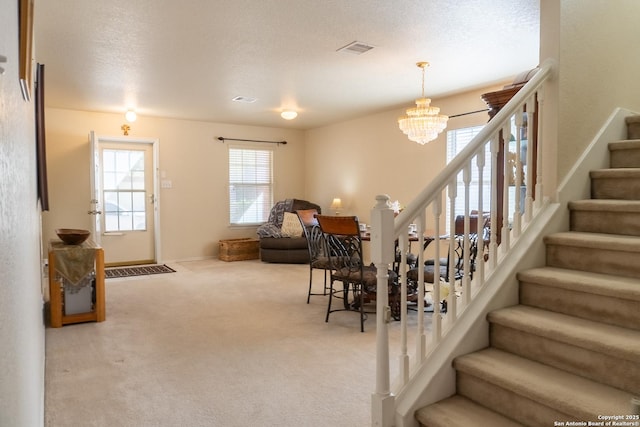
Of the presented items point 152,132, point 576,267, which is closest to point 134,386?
point 576,267

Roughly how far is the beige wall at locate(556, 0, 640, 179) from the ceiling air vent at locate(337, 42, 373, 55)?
1.75 meters

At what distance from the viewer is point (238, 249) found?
7.43 metres

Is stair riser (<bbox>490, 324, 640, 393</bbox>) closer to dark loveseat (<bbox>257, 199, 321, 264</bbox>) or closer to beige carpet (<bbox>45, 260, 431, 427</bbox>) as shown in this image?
beige carpet (<bbox>45, 260, 431, 427</bbox>)

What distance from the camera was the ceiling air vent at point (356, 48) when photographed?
12.0 feet

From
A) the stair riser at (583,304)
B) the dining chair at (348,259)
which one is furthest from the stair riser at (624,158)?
the dining chair at (348,259)

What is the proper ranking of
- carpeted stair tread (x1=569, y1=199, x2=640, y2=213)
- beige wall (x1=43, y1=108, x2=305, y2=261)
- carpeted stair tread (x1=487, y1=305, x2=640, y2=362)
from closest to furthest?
carpeted stair tread (x1=487, y1=305, x2=640, y2=362) → carpeted stair tread (x1=569, y1=199, x2=640, y2=213) → beige wall (x1=43, y1=108, x2=305, y2=261)

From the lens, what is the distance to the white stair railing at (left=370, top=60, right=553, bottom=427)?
1843 millimetres

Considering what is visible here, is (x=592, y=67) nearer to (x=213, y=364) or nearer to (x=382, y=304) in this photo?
(x=382, y=304)

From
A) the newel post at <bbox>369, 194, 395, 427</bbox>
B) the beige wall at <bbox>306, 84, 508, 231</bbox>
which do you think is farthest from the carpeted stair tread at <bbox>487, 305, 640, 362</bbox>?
the beige wall at <bbox>306, 84, 508, 231</bbox>

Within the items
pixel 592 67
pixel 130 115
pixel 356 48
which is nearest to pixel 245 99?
pixel 130 115

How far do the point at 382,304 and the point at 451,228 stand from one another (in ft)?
1.61

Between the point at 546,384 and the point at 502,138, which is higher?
the point at 502,138

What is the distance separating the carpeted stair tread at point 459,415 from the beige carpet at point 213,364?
1.77 feet

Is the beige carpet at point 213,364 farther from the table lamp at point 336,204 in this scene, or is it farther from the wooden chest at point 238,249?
the table lamp at point 336,204
